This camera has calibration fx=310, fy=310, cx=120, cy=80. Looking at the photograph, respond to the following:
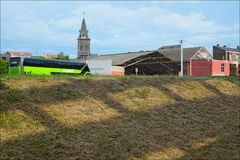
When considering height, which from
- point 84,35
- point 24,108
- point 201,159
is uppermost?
point 84,35

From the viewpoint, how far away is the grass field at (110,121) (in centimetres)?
705

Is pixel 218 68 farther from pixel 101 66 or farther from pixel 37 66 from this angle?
pixel 37 66

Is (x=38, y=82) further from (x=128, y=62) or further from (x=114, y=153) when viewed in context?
(x=128, y=62)

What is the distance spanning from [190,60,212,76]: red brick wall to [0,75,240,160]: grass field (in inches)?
1595

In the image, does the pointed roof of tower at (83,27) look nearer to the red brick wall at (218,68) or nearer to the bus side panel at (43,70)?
the red brick wall at (218,68)

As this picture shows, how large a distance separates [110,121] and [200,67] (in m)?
48.0

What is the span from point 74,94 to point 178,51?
51833 mm

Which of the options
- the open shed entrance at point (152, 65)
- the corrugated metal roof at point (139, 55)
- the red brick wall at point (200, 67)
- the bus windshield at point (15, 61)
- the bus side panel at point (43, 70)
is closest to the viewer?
the bus side panel at point (43, 70)

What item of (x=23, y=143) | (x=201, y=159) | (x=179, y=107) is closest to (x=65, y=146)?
(x=23, y=143)

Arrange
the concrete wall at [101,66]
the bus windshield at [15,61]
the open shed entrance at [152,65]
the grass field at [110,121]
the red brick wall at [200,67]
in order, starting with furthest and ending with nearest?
1. the red brick wall at [200,67]
2. the open shed entrance at [152,65]
3. the concrete wall at [101,66]
4. the bus windshield at [15,61]
5. the grass field at [110,121]

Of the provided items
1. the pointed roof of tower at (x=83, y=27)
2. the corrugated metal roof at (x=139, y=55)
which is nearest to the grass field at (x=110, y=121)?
the corrugated metal roof at (x=139, y=55)

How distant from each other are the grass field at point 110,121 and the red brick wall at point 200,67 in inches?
1595

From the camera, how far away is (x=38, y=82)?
1043 cm

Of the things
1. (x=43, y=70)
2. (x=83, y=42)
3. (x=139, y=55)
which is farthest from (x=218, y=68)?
(x=83, y=42)
